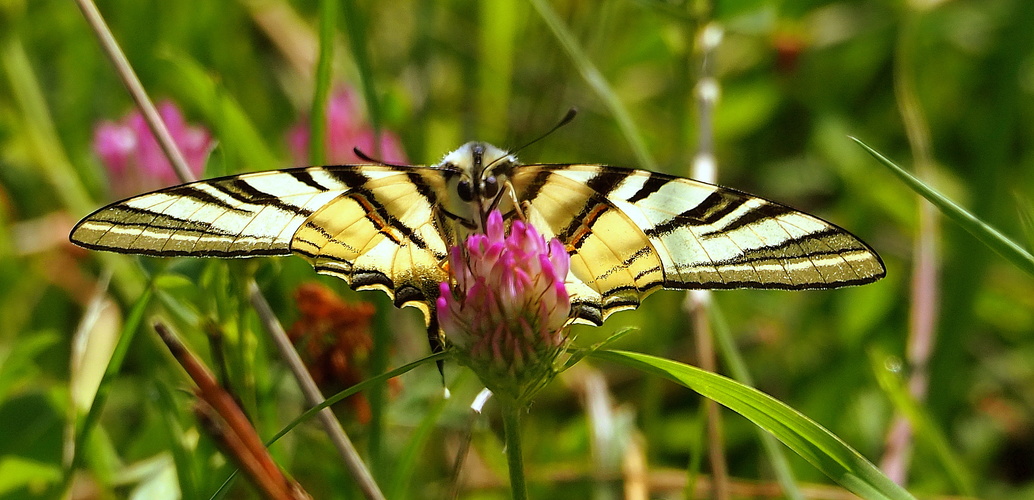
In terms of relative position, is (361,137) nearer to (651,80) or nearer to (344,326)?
(344,326)

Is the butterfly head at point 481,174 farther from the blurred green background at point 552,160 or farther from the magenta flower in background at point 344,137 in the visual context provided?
the magenta flower in background at point 344,137

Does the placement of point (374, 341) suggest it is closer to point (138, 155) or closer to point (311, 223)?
point (311, 223)

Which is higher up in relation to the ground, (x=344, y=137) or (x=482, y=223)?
(x=344, y=137)

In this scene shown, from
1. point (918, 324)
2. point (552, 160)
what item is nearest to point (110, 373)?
point (918, 324)

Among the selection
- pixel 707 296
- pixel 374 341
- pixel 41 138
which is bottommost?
pixel 707 296

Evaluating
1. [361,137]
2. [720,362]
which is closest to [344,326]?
[361,137]

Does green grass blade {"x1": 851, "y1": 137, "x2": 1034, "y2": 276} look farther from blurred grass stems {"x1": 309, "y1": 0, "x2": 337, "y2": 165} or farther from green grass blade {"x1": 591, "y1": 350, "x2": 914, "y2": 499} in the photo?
blurred grass stems {"x1": 309, "y1": 0, "x2": 337, "y2": 165}
